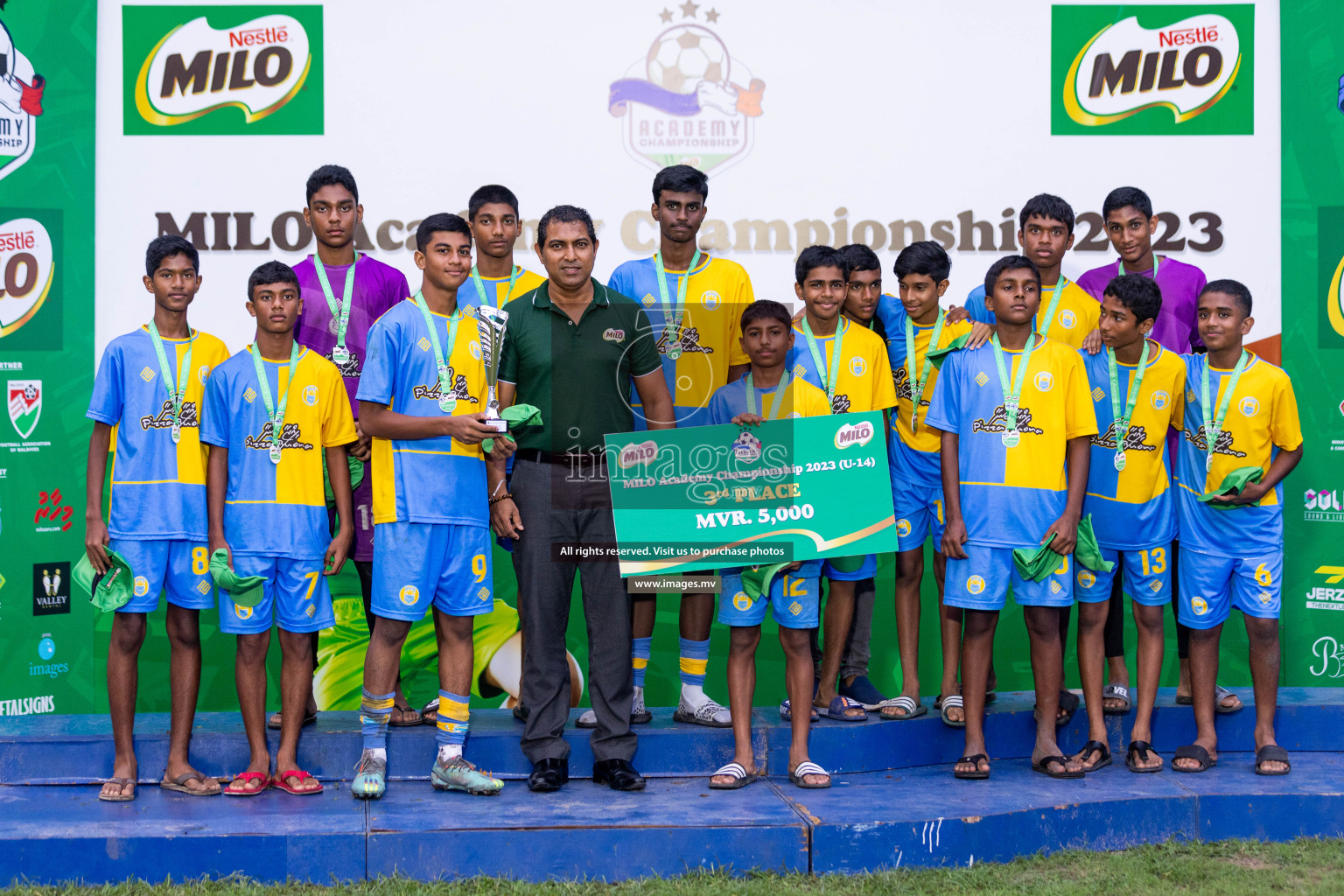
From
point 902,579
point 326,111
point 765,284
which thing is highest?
point 326,111

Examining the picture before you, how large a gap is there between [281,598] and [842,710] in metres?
2.14

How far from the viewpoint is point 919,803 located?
3.83m

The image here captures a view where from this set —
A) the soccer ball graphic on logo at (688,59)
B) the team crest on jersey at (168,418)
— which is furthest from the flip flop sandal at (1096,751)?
the team crest on jersey at (168,418)

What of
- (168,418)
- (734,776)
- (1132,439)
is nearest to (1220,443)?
(1132,439)

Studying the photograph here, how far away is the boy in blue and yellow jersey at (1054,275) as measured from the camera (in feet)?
14.9

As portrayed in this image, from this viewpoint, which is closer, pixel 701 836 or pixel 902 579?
pixel 701 836

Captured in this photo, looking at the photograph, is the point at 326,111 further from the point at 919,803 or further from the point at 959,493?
the point at 919,803

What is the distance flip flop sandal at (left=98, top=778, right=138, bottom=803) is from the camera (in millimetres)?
3877

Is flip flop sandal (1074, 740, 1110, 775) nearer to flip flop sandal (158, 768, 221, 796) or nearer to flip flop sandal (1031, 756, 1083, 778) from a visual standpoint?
flip flop sandal (1031, 756, 1083, 778)

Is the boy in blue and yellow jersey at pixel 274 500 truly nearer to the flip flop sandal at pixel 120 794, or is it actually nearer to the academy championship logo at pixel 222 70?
the flip flop sandal at pixel 120 794

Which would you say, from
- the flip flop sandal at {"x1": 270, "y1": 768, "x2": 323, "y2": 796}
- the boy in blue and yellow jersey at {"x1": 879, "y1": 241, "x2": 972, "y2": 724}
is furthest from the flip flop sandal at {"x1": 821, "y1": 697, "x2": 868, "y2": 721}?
the flip flop sandal at {"x1": 270, "y1": 768, "x2": 323, "y2": 796}

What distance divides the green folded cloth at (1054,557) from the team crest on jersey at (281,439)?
2554 mm

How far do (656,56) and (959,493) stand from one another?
8.46 ft

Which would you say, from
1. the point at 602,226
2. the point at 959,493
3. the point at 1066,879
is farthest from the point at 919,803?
the point at 602,226
